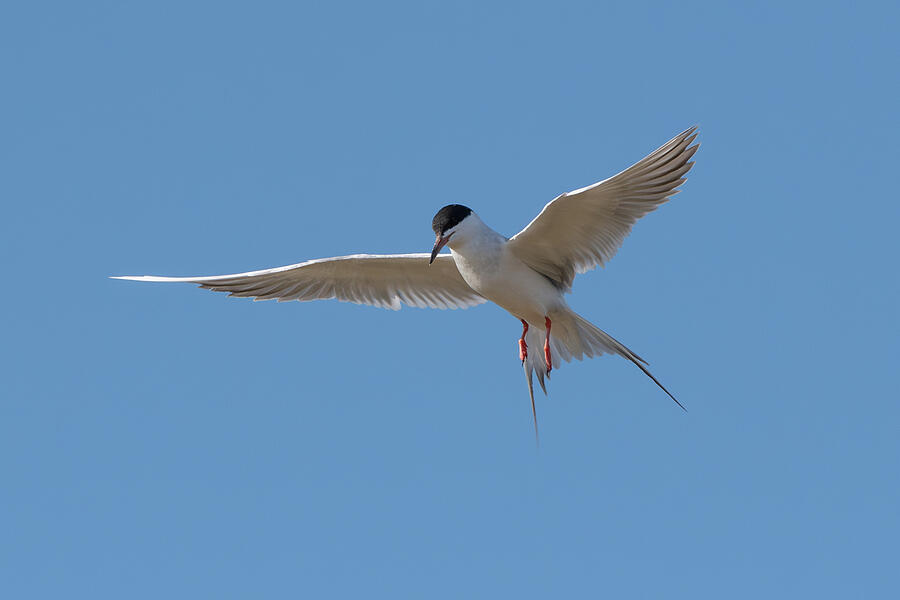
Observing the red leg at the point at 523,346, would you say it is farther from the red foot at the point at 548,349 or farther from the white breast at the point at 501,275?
the white breast at the point at 501,275

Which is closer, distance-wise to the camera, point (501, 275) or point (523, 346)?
point (501, 275)

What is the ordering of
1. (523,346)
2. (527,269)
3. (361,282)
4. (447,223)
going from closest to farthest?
(447,223)
(527,269)
(523,346)
(361,282)

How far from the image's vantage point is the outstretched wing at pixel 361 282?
11297 mm

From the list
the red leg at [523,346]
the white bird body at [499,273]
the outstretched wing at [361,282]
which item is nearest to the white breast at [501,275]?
the white bird body at [499,273]

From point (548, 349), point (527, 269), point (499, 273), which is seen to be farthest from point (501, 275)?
point (548, 349)

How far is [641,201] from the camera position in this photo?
10.1 metres

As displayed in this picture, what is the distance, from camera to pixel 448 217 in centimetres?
1000

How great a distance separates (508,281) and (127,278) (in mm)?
3236

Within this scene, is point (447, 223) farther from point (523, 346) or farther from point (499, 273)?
point (523, 346)

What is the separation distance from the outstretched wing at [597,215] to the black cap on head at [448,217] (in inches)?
19.8

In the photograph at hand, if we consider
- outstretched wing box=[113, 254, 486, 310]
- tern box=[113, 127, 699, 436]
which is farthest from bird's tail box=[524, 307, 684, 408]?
outstretched wing box=[113, 254, 486, 310]

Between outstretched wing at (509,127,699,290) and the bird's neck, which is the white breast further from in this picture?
outstretched wing at (509,127,699,290)

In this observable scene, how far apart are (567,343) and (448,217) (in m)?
1.79

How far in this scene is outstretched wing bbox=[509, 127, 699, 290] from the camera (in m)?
9.81
